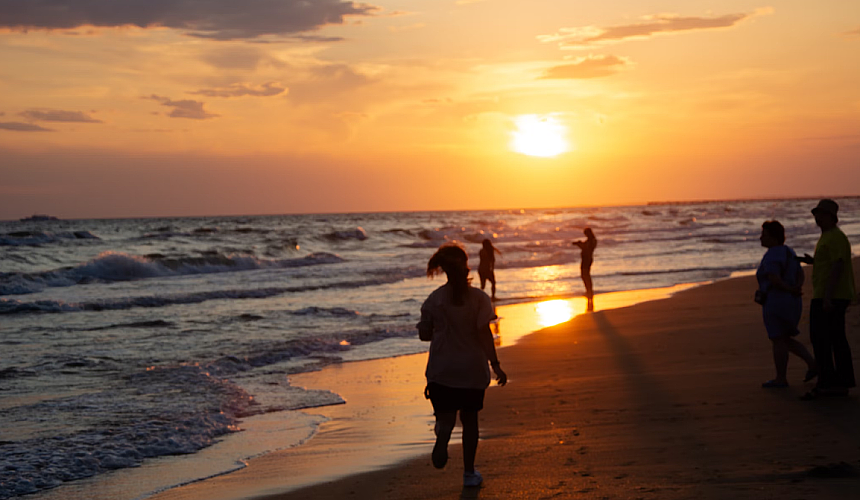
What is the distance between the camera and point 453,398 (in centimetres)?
506

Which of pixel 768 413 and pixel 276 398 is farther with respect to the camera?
pixel 276 398

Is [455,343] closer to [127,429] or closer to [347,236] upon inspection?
[127,429]

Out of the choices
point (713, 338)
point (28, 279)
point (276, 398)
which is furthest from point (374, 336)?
point (28, 279)

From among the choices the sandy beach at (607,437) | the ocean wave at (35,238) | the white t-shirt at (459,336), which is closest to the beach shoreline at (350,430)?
the sandy beach at (607,437)

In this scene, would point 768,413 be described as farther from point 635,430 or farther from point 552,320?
point 552,320

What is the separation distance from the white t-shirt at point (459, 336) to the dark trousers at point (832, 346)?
3.38 metres

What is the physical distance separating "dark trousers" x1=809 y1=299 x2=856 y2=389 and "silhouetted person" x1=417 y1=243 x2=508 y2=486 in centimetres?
332

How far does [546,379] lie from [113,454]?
15.5ft

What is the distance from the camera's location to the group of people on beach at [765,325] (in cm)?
502

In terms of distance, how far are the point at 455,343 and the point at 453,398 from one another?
36 cm

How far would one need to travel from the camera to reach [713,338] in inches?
420

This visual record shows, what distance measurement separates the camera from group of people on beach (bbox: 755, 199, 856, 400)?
21.6ft

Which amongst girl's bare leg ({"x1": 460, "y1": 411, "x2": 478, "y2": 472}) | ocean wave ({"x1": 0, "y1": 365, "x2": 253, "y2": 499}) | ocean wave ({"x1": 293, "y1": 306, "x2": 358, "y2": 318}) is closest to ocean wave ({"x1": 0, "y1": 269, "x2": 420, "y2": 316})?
ocean wave ({"x1": 293, "y1": 306, "x2": 358, "y2": 318})

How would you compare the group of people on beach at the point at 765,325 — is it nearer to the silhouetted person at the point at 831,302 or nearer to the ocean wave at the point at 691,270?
the silhouetted person at the point at 831,302
